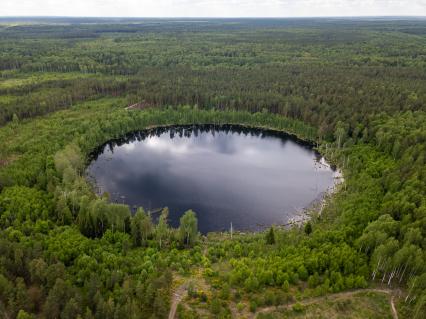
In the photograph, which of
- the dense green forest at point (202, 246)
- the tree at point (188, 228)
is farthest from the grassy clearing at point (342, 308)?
the tree at point (188, 228)

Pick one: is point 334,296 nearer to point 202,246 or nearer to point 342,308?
point 342,308

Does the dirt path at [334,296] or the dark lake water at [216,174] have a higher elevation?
the dirt path at [334,296]

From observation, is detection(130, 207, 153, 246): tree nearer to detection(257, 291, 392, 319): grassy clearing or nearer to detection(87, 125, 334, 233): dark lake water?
detection(87, 125, 334, 233): dark lake water

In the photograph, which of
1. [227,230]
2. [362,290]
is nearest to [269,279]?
[362,290]

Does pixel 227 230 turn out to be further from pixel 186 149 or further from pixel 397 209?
pixel 186 149

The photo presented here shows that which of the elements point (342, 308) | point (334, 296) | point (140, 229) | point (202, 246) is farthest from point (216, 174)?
point (342, 308)

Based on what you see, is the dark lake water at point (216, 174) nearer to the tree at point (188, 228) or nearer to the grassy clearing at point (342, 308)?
the tree at point (188, 228)
